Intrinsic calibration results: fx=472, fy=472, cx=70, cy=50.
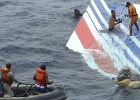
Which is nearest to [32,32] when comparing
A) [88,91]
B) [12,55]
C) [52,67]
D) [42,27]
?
[42,27]

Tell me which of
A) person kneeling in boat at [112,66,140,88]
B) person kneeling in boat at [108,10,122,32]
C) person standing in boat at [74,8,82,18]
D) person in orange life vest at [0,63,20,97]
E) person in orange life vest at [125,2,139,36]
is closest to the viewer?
person in orange life vest at [0,63,20,97]

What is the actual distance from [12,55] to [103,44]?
6.39 meters

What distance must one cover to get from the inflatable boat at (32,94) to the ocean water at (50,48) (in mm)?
2054

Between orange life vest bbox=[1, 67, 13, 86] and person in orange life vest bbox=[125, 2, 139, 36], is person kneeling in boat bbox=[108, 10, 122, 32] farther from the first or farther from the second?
orange life vest bbox=[1, 67, 13, 86]

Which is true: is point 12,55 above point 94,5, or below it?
below

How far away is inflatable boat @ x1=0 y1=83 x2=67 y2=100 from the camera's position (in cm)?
2278

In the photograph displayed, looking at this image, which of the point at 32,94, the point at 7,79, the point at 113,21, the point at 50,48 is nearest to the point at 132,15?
the point at 113,21

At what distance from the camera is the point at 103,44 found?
108 ft

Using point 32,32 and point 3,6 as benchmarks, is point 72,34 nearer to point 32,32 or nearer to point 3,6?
point 32,32

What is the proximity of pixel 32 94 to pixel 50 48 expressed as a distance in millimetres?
10736

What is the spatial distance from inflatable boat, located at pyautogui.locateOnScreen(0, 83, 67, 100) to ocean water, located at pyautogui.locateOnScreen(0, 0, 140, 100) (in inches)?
80.8

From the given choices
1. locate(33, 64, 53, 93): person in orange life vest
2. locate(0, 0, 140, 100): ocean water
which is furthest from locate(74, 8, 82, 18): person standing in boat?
locate(33, 64, 53, 93): person in orange life vest

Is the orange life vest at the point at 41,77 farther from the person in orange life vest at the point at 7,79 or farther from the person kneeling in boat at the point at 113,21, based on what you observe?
the person kneeling in boat at the point at 113,21

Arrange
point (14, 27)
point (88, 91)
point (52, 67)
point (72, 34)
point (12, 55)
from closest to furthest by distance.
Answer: point (88, 91) < point (52, 67) < point (12, 55) < point (72, 34) < point (14, 27)
